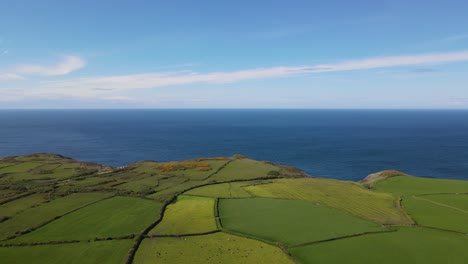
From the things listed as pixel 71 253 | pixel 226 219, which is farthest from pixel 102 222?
pixel 226 219

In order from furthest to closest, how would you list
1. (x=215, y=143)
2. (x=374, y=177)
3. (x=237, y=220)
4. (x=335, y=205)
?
(x=215, y=143) < (x=374, y=177) < (x=335, y=205) < (x=237, y=220)

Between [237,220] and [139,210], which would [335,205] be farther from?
[139,210]

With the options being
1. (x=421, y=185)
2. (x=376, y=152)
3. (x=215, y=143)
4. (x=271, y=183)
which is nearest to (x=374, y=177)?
(x=421, y=185)

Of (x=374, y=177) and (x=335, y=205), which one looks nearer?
(x=335, y=205)

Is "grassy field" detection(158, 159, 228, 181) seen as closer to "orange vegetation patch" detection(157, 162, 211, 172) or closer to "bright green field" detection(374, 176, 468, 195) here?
"orange vegetation patch" detection(157, 162, 211, 172)

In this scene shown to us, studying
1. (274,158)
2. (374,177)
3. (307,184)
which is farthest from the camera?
(274,158)

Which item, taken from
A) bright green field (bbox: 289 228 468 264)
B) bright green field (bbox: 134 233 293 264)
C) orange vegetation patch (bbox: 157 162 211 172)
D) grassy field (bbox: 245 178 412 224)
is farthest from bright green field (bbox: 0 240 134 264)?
orange vegetation patch (bbox: 157 162 211 172)
